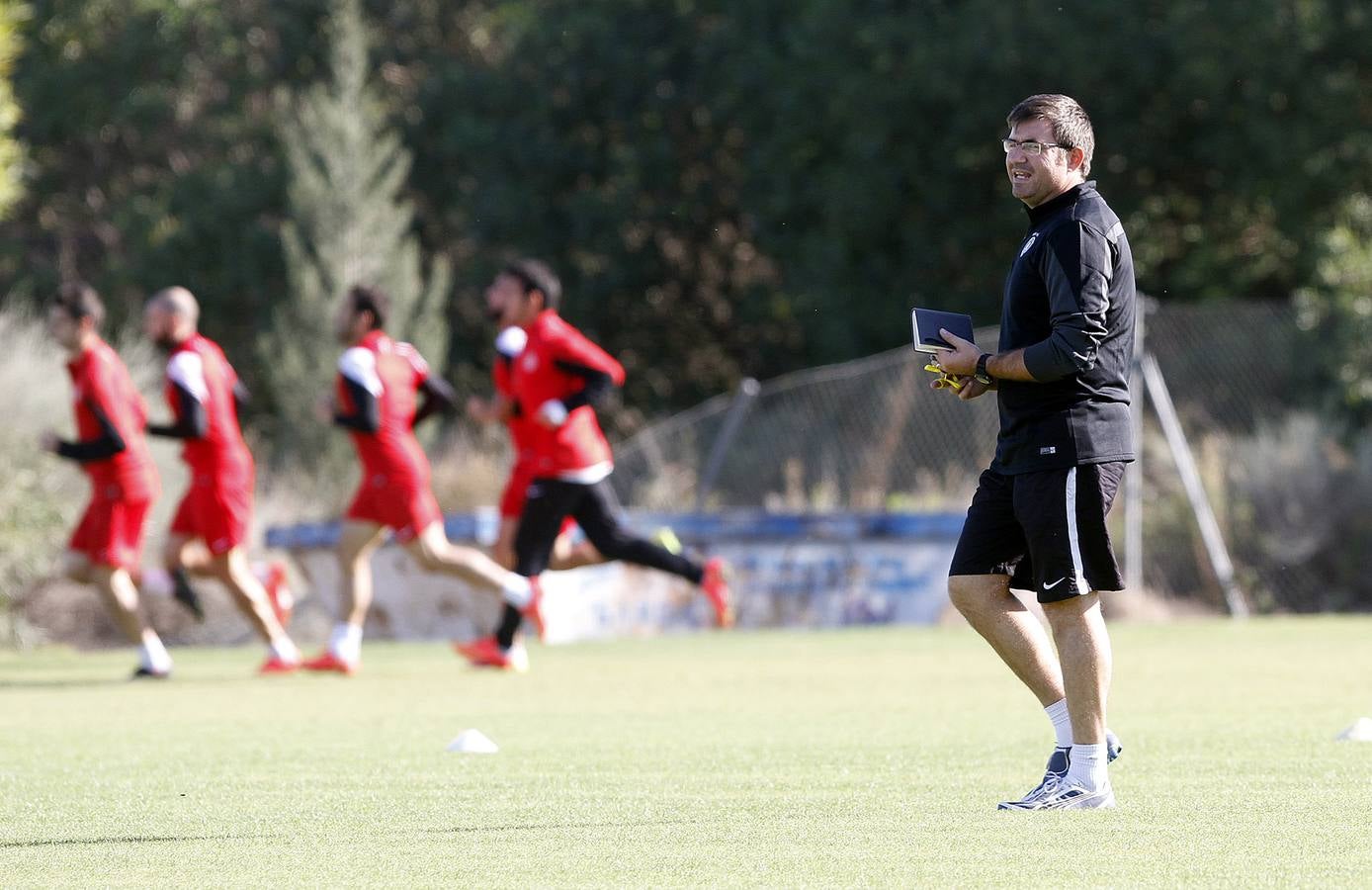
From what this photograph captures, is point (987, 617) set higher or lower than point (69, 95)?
lower

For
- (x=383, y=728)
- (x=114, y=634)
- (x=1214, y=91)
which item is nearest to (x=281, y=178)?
(x=1214, y=91)

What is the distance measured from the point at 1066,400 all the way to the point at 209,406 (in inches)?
283

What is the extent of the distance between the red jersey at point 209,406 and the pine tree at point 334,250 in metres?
18.3

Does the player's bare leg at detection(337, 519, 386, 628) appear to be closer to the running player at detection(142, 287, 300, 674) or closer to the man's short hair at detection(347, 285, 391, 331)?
the running player at detection(142, 287, 300, 674)

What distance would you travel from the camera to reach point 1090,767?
638 cm

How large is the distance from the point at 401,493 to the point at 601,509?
45.1 inches

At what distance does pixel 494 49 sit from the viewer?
3944cm

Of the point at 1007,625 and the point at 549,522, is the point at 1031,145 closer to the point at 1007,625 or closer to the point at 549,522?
the point at 1007,625

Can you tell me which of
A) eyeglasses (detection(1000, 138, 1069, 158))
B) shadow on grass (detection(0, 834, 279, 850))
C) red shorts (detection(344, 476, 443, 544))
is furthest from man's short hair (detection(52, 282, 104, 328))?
eyeglasses (detection(1000, 138, 1069, 158))

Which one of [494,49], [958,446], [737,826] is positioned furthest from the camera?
[494,49]

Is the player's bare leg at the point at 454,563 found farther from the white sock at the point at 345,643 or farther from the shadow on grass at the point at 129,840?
the shadow on grass at the point at 129,840

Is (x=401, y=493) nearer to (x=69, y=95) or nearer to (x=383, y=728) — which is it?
(x=383, y=728)

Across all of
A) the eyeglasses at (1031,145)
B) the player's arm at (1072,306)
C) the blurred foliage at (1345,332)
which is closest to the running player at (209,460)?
the eyeglasses at (1031,145)

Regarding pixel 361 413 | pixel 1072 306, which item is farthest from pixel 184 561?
pixel 1072 306
